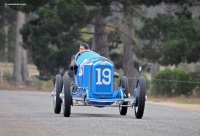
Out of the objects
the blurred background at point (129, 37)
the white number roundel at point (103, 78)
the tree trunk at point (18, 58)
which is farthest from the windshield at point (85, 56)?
the tree trunk at point (18, 58)

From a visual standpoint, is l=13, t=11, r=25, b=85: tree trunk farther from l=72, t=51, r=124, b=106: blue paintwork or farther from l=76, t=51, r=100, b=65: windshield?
l=72, t=51, r=124, b=106: blue paintwork

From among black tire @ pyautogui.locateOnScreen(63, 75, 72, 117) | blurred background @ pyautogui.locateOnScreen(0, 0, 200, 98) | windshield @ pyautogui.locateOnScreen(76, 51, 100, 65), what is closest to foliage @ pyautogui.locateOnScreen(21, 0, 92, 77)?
blurred background @ pyautogui.locateOnScreen(0, 0, 200, 98)

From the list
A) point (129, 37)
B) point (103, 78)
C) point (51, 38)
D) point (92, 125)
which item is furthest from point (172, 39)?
point (92, 125)

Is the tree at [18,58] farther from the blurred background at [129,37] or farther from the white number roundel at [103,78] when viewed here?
the white number roundel at [103,78]

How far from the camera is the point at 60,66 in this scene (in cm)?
5947

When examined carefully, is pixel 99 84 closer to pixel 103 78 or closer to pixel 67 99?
pixel 103 78

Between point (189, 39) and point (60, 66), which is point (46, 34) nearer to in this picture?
point (60, 66)

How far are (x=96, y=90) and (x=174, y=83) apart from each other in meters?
20.0

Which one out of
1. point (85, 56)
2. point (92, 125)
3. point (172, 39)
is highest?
point (172, 39)

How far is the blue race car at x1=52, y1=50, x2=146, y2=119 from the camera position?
21422 millimetres

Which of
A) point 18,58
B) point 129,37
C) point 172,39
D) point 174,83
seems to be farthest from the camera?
point 18,58

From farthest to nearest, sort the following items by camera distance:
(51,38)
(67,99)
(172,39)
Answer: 1. (51,38)
2. (172,39)
3. (67,99)

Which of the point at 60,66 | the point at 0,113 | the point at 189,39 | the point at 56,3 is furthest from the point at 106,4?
the point at 0,113

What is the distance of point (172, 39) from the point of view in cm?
4266
